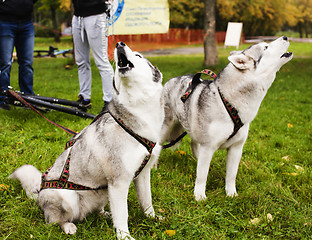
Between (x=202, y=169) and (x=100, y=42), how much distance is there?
307 centimetres

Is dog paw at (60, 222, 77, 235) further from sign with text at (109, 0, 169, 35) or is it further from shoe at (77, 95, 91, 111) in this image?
sign with text at (109, 0, 169, 35)

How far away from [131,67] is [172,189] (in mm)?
1690

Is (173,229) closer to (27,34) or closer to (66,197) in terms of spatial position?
(66,197)

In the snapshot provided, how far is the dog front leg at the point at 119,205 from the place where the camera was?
2.24 meters

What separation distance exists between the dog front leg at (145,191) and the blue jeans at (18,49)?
3.75 meters

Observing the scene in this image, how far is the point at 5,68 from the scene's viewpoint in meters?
5.35

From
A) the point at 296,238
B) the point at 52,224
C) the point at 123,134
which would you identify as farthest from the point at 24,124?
the point at 296,238

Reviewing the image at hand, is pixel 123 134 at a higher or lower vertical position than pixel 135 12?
lower

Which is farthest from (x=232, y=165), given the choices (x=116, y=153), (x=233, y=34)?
(x=233, y=34)

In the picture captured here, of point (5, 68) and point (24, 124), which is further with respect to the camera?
point (5, 68)

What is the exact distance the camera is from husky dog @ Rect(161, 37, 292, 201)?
8.78 feet

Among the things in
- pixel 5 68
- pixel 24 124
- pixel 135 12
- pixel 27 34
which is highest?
pixel 135 12

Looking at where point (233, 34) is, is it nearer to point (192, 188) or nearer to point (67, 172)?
point (192, 188)

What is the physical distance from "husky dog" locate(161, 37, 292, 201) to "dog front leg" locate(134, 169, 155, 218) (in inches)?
25.1
